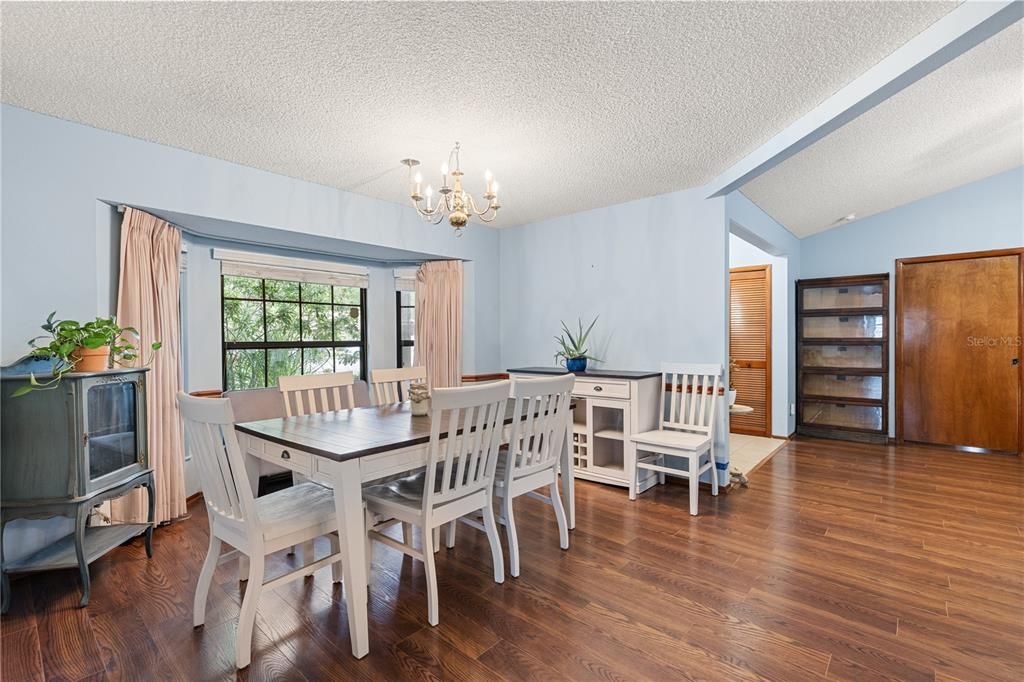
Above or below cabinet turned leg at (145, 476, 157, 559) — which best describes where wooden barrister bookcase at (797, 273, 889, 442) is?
above

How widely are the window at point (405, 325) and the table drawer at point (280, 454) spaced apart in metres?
2.72

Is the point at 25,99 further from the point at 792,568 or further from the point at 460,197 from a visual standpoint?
the point at 792,568

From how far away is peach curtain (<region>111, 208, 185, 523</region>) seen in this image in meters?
2.78

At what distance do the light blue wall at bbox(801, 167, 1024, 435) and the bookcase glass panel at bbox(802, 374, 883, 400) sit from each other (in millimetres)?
155

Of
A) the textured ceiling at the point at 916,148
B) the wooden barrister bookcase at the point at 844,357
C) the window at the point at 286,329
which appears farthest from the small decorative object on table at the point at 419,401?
the wooden barrister bookcase at the point at 844,357

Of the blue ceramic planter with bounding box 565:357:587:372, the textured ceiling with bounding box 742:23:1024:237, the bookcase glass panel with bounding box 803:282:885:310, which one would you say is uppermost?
the textured ceiling with bounding box 742:23:1024:237

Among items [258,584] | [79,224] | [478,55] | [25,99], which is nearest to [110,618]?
[258,584]

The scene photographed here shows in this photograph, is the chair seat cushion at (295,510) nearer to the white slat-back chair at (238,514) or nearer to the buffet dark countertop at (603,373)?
the white slat-back chair at (238,514)

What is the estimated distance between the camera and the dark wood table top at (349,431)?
6.10 ft

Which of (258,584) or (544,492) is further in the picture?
(544,492)

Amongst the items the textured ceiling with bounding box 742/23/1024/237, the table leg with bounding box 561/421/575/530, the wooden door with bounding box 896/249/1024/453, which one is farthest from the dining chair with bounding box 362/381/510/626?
the wooden door with bounding box 896/249/1024/453

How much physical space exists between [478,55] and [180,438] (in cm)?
288

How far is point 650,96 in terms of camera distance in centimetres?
239

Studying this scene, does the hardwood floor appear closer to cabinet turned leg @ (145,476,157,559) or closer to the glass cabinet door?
cabinet turned leg @ (145,476,157,559)
